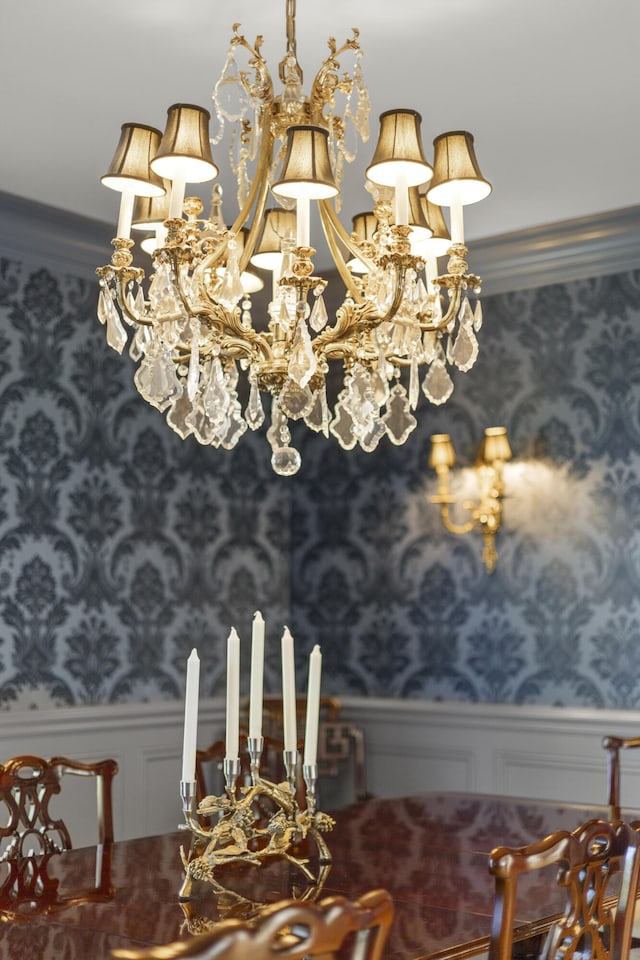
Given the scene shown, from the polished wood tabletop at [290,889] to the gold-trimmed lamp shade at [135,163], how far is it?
56.4 inches

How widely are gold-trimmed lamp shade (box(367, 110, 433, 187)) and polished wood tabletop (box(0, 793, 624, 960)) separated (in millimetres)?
1415

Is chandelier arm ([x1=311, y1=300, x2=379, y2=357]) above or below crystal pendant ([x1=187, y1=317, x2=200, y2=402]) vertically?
above

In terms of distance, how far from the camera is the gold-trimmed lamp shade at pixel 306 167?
86.4 inches

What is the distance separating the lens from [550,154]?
360 centimetres

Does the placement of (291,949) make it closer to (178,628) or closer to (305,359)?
(305,359)

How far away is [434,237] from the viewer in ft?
8.86

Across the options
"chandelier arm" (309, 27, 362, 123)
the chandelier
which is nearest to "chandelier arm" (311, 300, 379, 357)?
the chandelier

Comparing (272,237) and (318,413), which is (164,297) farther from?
(272,237)

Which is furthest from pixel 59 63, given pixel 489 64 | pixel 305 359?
pixel 305 359

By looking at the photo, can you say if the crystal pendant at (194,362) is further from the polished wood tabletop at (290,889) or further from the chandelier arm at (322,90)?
the polished wood tabletop at (290,889)

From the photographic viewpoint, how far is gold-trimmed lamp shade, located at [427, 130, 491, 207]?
2.38 meters

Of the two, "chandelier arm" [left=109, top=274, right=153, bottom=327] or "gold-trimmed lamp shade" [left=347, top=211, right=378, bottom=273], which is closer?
"chandelier arm" [left=109, top=274, right=153, bottom=327]

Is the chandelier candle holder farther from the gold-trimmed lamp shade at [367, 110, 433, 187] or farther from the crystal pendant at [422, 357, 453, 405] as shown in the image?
the gold-trimmed lamp shade at [367, 110, 433, 187]

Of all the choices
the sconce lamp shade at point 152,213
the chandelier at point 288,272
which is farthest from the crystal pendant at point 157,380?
the sconce lamp shade at point 152,213
